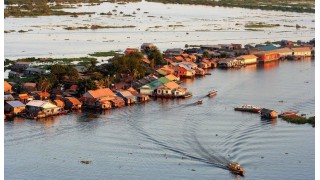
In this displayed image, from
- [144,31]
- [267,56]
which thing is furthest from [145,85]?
[144,31]

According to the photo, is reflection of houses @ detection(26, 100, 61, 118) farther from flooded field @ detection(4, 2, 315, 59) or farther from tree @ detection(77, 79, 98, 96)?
flooded field @ detection(4, 2, 315, 59)

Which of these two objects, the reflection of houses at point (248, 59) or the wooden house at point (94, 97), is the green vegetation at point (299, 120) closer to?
the wooden house at point (94, 97)

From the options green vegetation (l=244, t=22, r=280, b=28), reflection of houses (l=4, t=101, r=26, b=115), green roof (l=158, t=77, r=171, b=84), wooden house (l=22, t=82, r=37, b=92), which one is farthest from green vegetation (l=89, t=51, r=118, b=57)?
green vegetation (l=244, t=22, r=280, b=28)

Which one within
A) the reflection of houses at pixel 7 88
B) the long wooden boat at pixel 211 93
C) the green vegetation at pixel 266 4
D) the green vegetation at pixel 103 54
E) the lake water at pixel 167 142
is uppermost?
the green vegetation at pixel 266 4

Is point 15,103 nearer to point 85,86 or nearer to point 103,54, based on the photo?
point 85,86

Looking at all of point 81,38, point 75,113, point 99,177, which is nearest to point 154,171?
point 99,177

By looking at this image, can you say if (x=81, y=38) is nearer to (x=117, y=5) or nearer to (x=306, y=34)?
(x=306, y=34)

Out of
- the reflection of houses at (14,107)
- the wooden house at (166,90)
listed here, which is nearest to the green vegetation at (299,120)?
the wooden house at (166,90)
